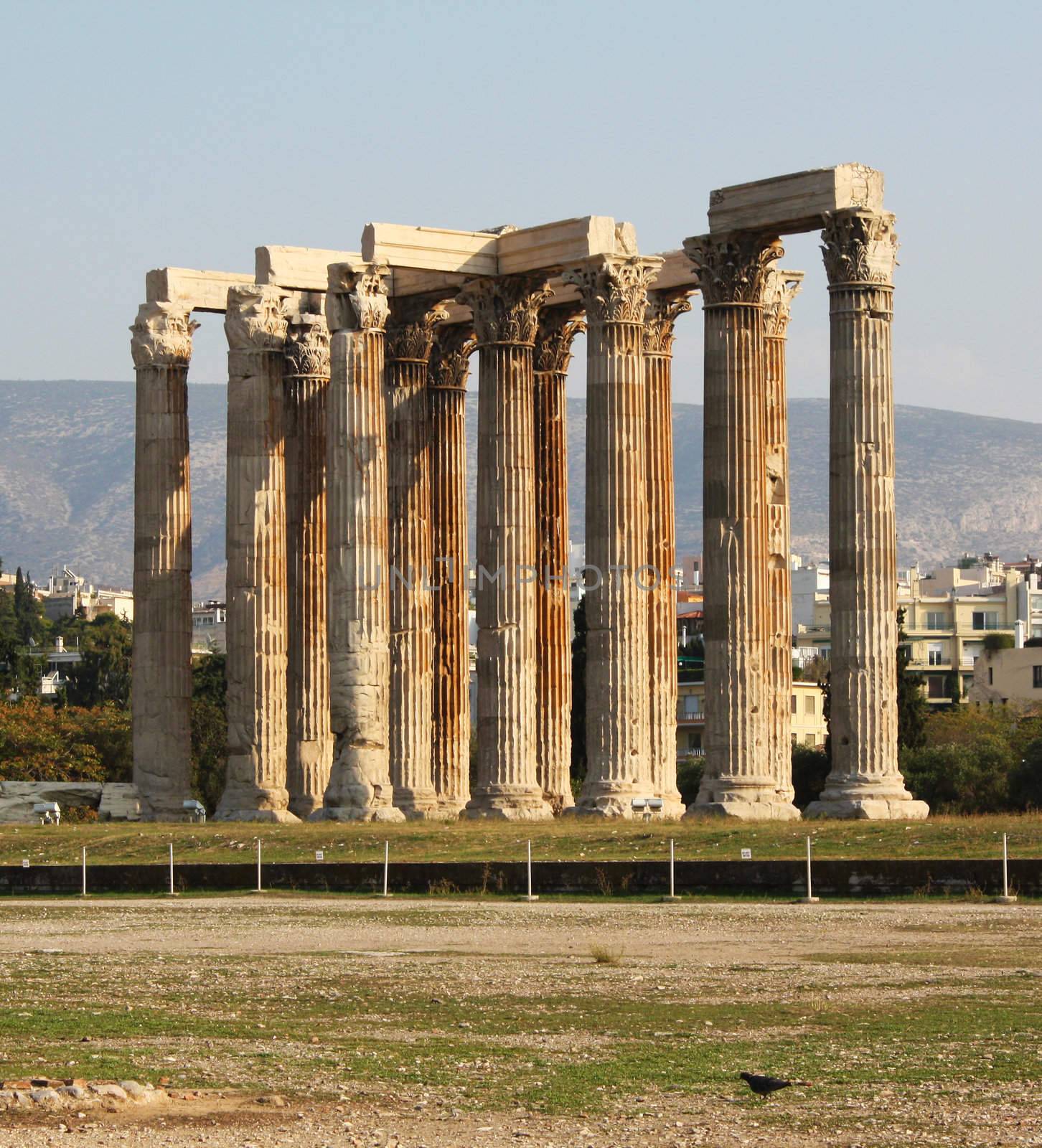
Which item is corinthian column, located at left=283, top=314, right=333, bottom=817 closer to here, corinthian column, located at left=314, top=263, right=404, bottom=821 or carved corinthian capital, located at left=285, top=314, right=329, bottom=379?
carved corinthian capital, located at left=285, top=314, right=329, bottom=379

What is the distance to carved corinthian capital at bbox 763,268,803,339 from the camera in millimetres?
71688

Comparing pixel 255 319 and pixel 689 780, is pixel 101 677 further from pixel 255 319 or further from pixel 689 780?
pixel 255 319

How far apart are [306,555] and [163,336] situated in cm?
755

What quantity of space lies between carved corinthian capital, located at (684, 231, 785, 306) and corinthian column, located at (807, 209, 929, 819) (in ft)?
8.01

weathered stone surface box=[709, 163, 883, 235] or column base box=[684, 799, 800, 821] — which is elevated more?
weathered stone surface box=[709, 163, 883, 235]

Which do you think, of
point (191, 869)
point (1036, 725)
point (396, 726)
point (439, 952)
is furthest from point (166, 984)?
point (1036, 725)

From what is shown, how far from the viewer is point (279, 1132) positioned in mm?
21844

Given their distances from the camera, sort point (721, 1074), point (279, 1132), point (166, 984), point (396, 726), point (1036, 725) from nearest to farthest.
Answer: point (279, 1132), point (721, 1074), point (166, 984), point (396, 726), point (1036, 725)

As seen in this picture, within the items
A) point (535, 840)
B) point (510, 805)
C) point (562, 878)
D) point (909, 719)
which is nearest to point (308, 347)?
point (510, 805)

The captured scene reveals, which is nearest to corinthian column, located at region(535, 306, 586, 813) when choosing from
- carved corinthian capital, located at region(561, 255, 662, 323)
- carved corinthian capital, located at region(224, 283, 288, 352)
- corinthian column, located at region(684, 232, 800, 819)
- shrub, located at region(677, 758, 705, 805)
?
carved corinthian capital, located at region(561, 255, 662, 323)

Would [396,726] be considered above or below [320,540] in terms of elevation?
below

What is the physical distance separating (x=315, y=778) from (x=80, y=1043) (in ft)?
171

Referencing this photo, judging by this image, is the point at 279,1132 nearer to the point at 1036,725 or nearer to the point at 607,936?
the point at 607,936

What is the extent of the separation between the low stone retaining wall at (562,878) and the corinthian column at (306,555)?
21.8m
